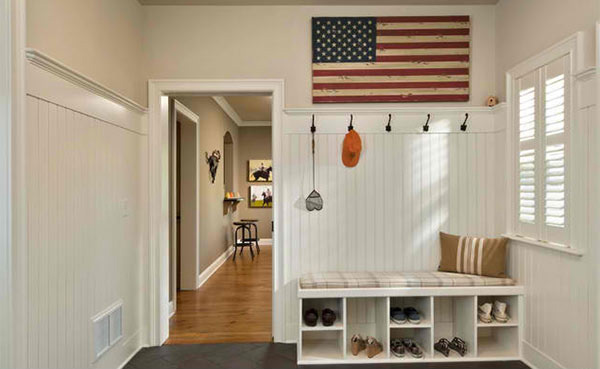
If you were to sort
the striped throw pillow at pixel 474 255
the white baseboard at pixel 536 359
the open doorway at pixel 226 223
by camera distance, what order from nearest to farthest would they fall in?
1. the white baseboard at pixel 536 359
2. the striped throw pillow at pixel 474 255
3. the open doorway at pixel 226 223

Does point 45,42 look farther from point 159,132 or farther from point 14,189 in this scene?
point 159,132

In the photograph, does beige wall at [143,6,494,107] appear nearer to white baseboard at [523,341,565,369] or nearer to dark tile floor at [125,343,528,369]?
dark tile floor at [125,343,528,369]

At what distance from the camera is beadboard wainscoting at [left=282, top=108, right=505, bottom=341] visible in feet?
10.6

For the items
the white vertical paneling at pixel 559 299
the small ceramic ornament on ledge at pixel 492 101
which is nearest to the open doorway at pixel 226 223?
the small ceramic ornament on ledge at pixel 492 101

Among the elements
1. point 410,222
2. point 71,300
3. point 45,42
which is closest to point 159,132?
point 45,42

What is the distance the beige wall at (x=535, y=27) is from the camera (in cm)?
228

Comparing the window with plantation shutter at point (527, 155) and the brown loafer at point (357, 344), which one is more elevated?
the window with plantation shutter at point (527, 155)

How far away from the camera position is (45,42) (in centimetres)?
199

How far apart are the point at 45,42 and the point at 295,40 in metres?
1.86

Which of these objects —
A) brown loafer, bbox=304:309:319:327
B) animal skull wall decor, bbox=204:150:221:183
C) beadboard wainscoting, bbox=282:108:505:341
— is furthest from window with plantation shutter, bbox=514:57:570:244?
animal skull wall decor, bbox=204:150:221:183

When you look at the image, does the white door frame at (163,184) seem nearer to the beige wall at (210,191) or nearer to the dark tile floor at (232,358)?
the dark tile floor at (232,358)

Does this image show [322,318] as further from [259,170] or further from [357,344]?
[259,170]

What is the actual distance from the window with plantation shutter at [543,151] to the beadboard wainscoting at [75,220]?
114 inches

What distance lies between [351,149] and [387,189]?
0.46 m
